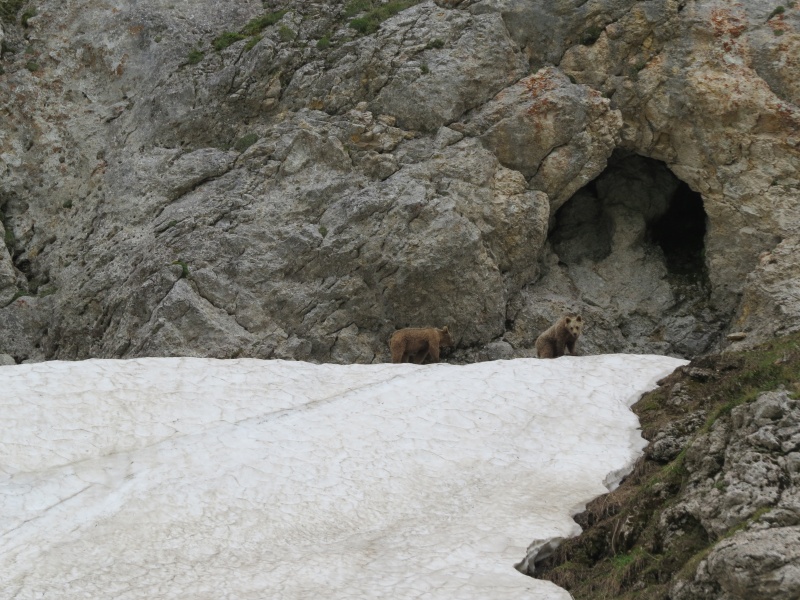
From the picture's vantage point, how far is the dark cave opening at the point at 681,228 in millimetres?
33469

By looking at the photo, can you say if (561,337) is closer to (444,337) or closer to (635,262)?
(444,337)

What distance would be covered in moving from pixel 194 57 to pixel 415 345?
15955mm

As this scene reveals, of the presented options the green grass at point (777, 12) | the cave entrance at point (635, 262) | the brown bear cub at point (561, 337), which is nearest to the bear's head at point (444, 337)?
the brown bear cub at point (561, 337)

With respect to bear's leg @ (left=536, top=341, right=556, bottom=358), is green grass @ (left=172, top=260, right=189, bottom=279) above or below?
above

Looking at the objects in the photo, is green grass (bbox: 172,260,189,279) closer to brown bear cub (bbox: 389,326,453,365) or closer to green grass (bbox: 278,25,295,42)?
brown bear cub (bbox: 389,326,453,365)

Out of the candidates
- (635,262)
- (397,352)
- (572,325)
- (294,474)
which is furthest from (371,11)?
(294,474)

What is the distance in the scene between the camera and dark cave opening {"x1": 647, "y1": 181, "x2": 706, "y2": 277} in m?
33.5

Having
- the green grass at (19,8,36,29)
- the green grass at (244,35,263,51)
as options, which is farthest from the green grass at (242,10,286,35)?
the green grass at (19,8,36,29)

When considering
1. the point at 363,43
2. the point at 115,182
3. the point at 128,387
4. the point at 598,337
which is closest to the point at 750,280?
the point at 598,337

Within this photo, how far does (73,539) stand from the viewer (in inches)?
459

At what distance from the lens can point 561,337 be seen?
81.8ft

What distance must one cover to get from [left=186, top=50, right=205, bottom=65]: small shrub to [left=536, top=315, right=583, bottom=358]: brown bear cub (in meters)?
18.1

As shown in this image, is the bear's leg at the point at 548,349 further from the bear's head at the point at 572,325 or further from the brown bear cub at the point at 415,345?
the brown bear cub at the point at 415,345

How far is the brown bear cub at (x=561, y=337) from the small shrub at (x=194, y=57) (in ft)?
59.3
